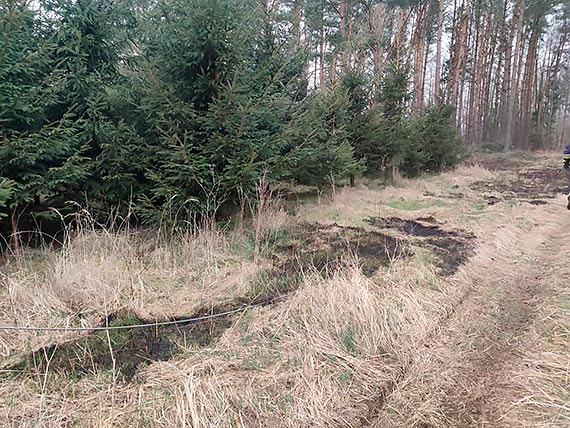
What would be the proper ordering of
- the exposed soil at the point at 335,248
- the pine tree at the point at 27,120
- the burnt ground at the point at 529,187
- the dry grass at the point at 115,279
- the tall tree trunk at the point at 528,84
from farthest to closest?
the tall tree trunk at the point at 528,84
the burnt ground at the point at 529,187
the exposed soil at the point at 335,248
the pine tree at the point at 27,120
the dry grass at the point at 115,279

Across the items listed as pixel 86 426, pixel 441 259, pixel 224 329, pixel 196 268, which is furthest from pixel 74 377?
pixel 441 259

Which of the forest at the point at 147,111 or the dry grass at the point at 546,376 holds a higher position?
the forest at the point at 147,111

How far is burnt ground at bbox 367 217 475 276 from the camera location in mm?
4279

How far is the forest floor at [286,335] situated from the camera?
6.66 feet

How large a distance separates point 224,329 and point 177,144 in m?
3.07

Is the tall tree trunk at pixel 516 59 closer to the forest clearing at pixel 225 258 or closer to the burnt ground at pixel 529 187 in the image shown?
the burnt ground at pixel 529 187

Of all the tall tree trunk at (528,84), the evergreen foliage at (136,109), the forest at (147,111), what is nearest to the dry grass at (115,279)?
the forest at (147,111)

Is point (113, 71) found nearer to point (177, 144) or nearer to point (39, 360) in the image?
point (177, 144)

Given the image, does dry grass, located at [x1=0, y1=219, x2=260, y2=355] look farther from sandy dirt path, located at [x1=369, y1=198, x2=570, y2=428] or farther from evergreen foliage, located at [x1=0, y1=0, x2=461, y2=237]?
sandy dirt path, located at [x1=369, y1=198, x2=570, y2=428]

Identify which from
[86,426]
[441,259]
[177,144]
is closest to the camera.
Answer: [86,426]

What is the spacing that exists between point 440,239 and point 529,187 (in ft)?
25.3

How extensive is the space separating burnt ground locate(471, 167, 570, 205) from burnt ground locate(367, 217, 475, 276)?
317cm

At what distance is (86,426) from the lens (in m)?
1.85

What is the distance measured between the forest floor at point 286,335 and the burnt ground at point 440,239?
52mm
